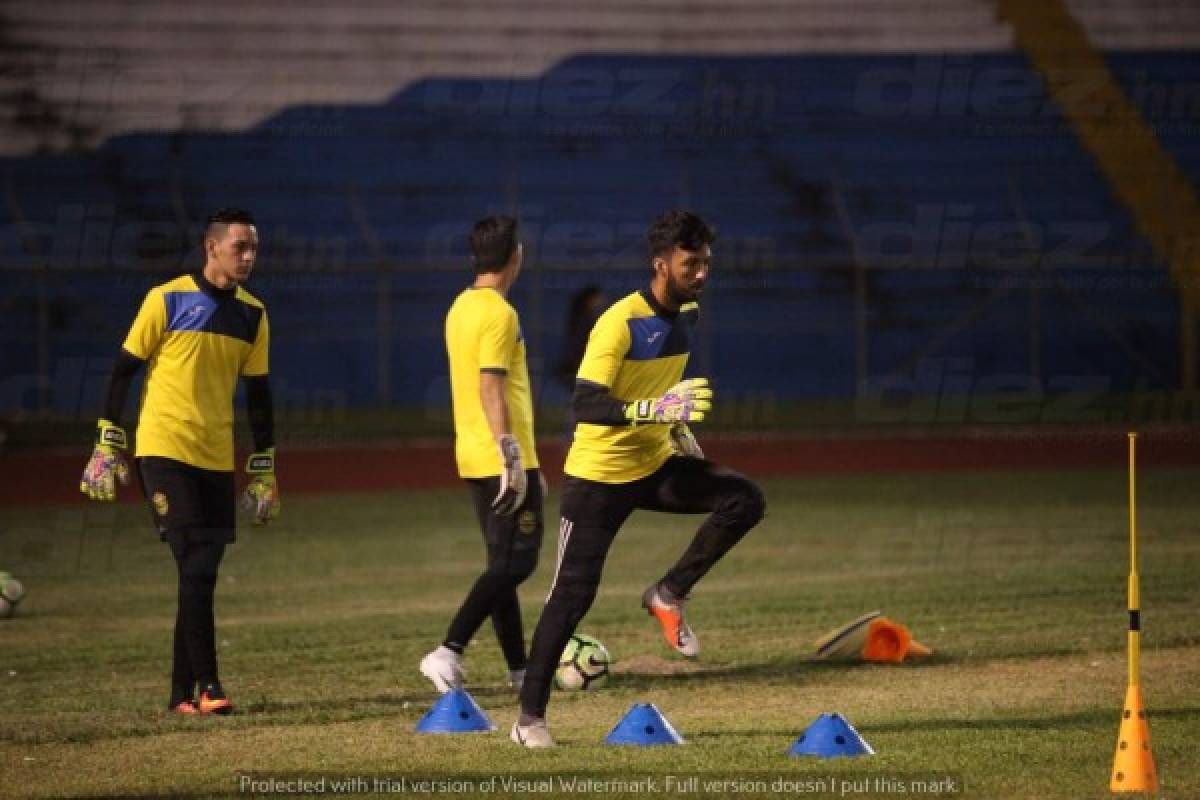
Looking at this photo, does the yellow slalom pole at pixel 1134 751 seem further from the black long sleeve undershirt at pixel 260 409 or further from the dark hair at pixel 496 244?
the black long sleeve undershirt at pixel 260 409

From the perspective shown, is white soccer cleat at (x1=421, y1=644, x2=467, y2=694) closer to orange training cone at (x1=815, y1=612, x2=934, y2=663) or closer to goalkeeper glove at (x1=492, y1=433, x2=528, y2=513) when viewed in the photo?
goalkeeper glove at (x1=492, y1=433, x2=528, y2=513)

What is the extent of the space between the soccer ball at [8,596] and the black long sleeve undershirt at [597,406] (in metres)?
5.82

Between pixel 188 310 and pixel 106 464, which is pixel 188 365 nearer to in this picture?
pixel 188 310

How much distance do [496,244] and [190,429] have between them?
1.59m

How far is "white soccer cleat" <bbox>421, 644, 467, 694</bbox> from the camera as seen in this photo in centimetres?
901

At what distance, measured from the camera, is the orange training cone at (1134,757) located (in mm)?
6473

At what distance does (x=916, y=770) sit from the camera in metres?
6.97

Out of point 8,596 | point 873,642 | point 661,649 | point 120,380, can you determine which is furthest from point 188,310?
point 8,596

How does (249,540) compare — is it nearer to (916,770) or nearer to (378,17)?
(916,770)

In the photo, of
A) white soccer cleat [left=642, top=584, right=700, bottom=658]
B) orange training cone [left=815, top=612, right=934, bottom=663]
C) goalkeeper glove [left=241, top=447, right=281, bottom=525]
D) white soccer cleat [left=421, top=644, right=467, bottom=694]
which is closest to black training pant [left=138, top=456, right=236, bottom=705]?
goalkeeper glove [left=241, top=447, right=281, bottom=525]

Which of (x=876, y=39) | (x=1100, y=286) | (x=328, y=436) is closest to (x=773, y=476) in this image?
(x=328, y=436)

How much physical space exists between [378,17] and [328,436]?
7.77m

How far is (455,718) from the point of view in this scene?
7965mm

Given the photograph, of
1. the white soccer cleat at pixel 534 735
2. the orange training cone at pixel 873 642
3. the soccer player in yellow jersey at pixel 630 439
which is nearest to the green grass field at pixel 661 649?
the white soccer cleat at pixel 534 735
